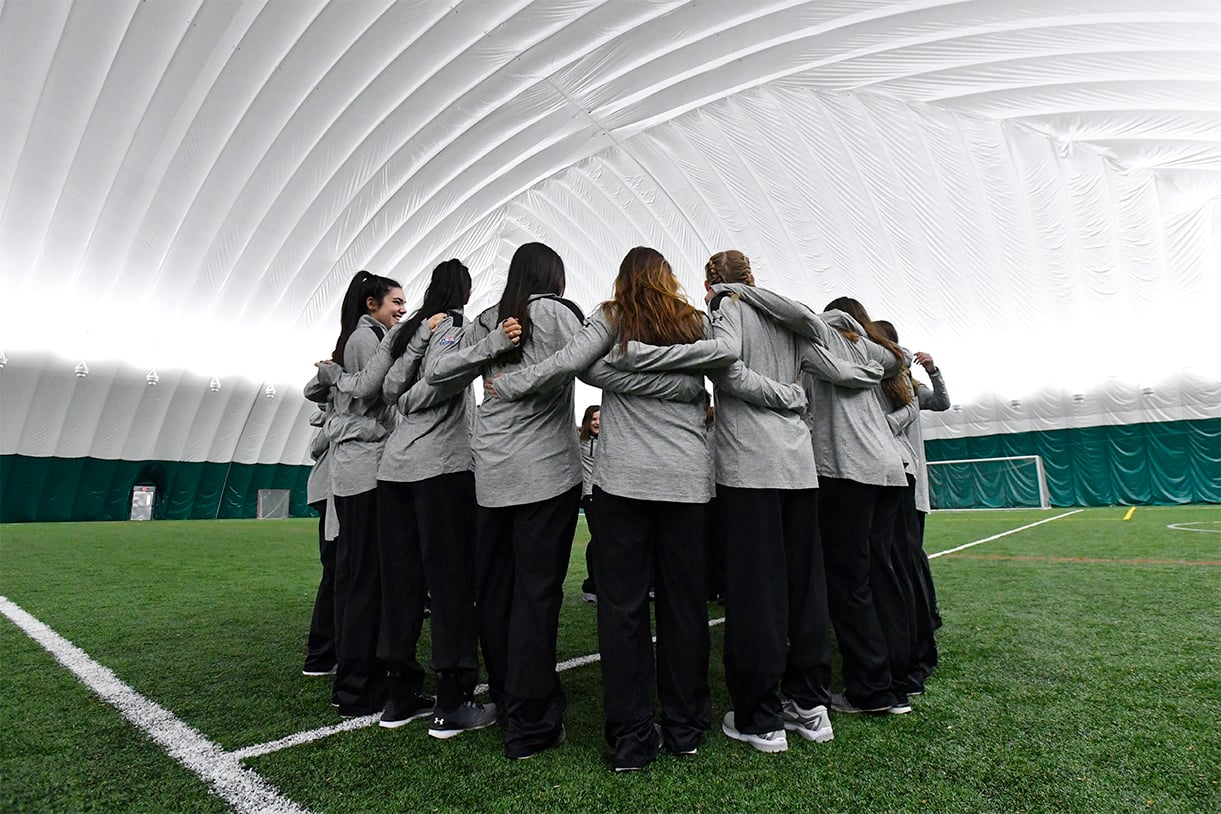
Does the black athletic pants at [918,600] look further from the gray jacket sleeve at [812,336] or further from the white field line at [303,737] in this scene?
the white field line at [303,737]

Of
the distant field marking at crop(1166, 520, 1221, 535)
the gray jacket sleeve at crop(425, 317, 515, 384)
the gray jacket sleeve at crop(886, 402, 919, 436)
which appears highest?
the gray jacket sleeve at crop(425, 317, 515, 384)

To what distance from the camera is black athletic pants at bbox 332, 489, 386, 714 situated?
283 centimetres

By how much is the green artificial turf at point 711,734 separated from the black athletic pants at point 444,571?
271mm

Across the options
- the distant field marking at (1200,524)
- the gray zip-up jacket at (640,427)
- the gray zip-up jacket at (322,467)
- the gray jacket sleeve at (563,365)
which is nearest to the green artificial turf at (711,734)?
the gray zip-up jacket at (322,467)

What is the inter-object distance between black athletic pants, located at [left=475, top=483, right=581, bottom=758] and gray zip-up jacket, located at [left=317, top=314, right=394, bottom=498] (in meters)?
0.74

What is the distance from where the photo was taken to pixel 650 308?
256 centimetres

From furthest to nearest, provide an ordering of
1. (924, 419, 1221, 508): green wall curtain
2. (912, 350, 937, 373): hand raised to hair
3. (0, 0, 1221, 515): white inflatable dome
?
(924, 419, 1221, 508): green wall curtain
(0, 0, 1221, 515): white inflatable dome
(912, 350, 937, 373): hand raised to hair

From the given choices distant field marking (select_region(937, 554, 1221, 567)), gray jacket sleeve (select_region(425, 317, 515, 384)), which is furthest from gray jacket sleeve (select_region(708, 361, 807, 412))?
distant field marking (select_region(937, 554, 1221, 567))

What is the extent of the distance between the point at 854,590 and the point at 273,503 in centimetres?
2899

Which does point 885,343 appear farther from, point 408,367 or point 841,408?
point 408,367

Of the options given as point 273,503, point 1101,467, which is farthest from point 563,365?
point 273,503

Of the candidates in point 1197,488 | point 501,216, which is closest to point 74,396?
point 501,216

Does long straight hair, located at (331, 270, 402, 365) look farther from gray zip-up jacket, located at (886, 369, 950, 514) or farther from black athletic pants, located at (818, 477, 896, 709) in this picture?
gray zip-up jacket, located at (886, 369, 950, 514)

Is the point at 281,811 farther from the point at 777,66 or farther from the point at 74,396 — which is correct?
the point at 74,396
